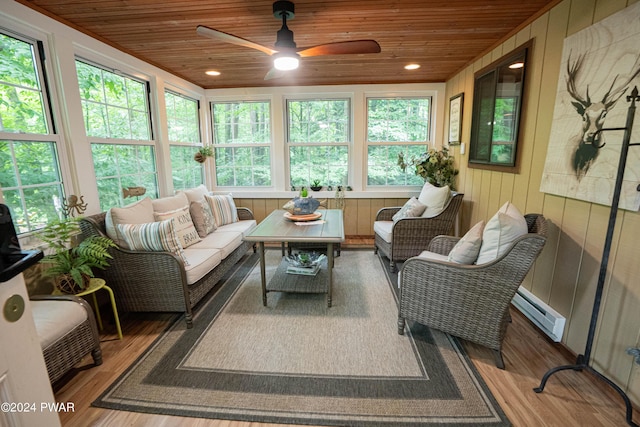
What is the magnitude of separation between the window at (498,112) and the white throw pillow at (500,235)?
93cm

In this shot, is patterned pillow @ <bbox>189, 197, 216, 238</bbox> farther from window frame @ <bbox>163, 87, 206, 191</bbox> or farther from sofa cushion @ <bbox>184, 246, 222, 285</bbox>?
window frame @ <bbox>163, 87, 206, 191</bbox>

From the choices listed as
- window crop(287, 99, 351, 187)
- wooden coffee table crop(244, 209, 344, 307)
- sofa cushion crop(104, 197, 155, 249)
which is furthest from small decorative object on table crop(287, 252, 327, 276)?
window crop(287, 99, 351, 187)

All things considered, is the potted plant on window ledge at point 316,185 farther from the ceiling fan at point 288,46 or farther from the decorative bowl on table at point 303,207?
the ceiling fan at point 288,46

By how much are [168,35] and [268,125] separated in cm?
201

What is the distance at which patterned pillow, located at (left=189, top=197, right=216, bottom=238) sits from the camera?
306 cm

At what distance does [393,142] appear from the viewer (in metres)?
4.36

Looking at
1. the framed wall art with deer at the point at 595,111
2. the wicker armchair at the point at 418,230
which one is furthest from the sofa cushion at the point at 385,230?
the framed wall art with deer at the point at 595,111

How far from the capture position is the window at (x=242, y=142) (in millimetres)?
4422

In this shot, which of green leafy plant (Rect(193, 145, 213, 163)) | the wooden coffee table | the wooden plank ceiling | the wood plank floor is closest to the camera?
the wood plank floor

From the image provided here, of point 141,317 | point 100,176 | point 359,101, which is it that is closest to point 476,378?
point 141,317

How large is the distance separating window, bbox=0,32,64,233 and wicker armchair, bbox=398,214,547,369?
2572 mm

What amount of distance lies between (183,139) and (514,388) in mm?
4136

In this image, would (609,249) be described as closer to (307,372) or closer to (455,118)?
(307,372)

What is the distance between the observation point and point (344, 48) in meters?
2.10
